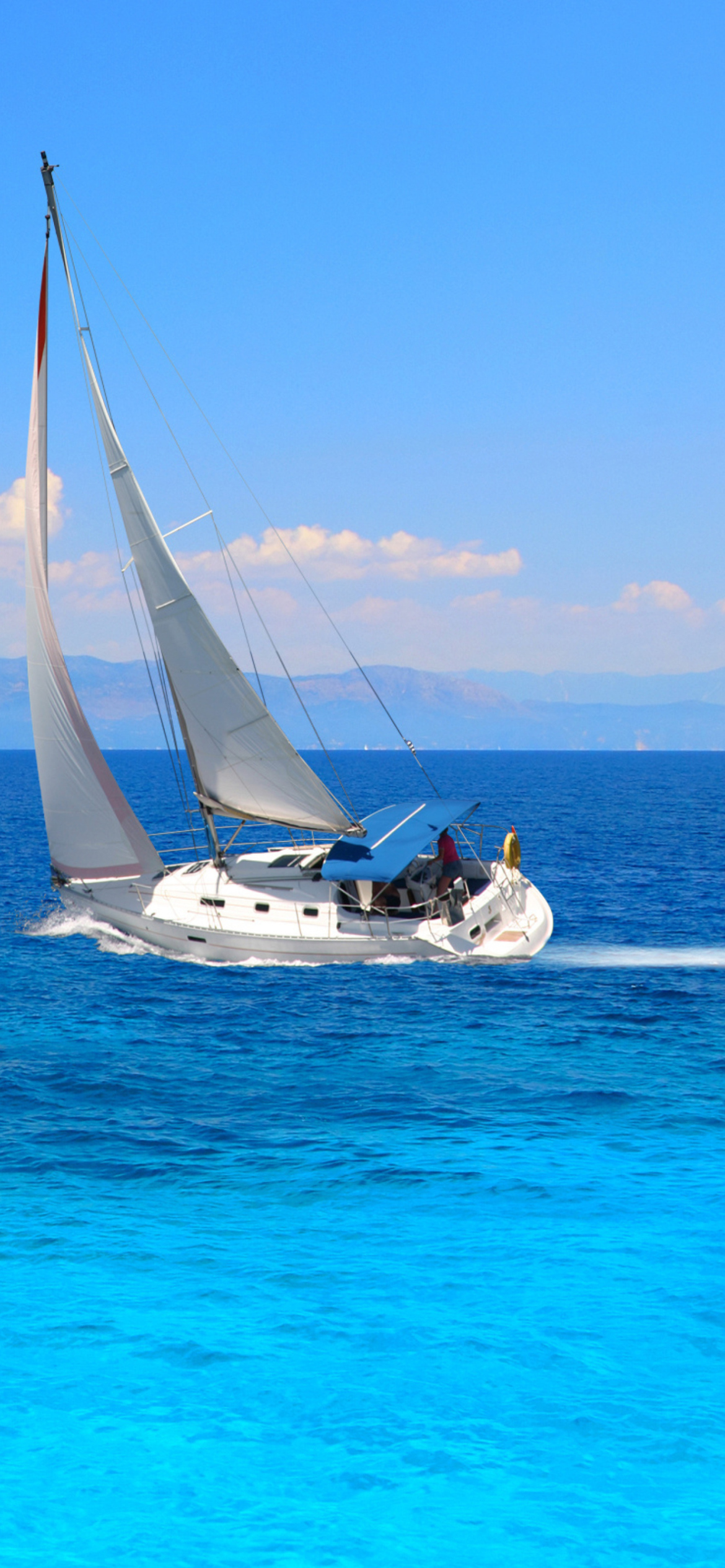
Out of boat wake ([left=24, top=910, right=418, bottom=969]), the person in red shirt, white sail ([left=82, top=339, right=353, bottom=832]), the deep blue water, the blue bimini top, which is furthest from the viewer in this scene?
the person in red shirt

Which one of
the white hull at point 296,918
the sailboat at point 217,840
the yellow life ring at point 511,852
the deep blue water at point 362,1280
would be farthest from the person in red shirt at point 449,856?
the deep blue water at point 362,1280

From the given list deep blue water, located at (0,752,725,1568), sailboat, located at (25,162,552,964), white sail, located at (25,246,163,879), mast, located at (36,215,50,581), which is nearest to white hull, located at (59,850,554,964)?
sailboat, located at (25,162,552,964)

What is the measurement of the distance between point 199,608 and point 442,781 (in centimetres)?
13049

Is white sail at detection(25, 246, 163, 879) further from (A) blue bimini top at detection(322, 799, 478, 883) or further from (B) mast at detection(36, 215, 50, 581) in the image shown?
(A) blue bimini top at detection(322, 799, 478, 883)

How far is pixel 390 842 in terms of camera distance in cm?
3275

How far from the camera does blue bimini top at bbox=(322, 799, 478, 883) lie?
30.4m

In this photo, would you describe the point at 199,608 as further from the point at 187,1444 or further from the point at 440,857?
the point at 187,1444

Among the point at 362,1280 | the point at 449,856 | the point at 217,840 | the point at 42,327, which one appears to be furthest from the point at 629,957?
the point at 42,327

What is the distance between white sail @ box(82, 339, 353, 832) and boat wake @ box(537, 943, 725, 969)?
27.1ft

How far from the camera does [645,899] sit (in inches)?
1788

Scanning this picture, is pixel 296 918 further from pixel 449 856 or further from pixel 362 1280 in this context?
pixel 362 1280

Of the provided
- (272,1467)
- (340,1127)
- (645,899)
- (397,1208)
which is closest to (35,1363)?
(272,1467)

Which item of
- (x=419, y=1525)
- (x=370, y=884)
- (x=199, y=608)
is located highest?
(x=199, y=608)

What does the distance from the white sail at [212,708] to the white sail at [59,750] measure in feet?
7.32
